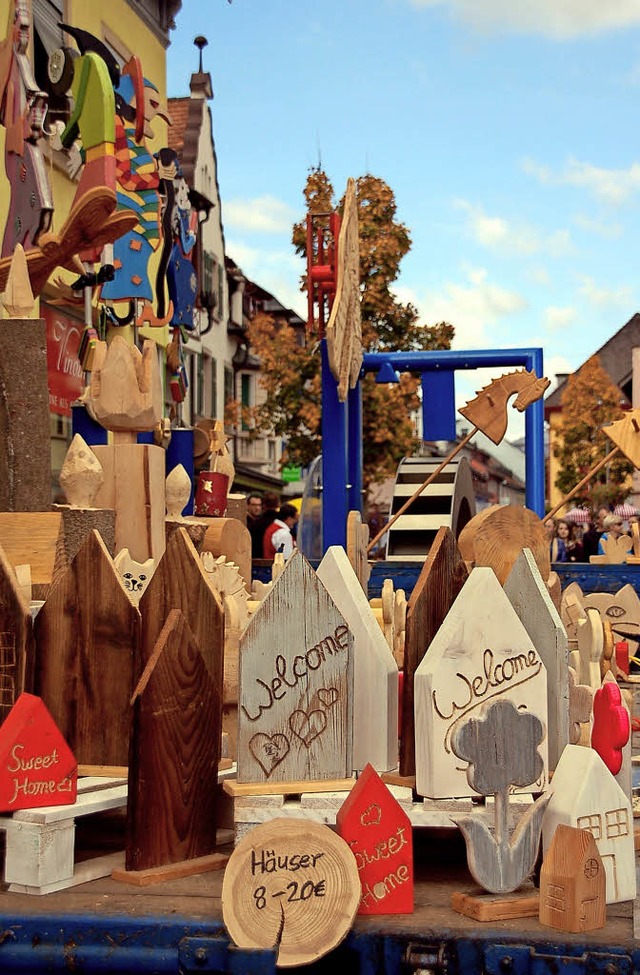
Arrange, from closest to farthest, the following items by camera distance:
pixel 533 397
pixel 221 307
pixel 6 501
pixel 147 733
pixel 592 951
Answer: pixel 592 951
pixel 147 733
pixel 6 501
pixel 533 397
pixel 221 307

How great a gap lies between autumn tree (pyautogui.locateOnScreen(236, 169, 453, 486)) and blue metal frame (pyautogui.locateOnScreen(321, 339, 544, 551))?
833 cm

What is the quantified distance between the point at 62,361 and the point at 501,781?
11.4 meters

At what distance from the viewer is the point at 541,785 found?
2.34 m

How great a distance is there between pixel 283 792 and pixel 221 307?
23946mm

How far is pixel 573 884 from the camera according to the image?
76.2 inches

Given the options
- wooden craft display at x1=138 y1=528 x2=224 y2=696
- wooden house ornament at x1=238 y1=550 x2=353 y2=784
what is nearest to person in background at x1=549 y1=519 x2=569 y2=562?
wooden craft display at x1=138 y1=528 x2=224 y2=696

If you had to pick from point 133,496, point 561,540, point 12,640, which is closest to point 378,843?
point 12,640

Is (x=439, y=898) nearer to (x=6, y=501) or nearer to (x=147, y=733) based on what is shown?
(x=147, y=733)

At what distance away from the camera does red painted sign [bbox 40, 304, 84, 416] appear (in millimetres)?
12594

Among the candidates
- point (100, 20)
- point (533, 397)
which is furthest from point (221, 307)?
point (533, 397)

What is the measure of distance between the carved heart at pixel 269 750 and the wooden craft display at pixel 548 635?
59 centimetres

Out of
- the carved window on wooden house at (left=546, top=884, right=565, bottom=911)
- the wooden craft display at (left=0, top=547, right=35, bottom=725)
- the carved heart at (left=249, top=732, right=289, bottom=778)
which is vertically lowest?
the carved window on wooden house at (left=546, top=884, right=565, bottom=911)

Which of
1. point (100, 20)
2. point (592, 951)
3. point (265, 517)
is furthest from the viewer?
point (100, 20)

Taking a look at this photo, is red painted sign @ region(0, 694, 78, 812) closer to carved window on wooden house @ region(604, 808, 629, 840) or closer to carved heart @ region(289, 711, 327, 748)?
carved heart @ region(289, 711, 327, 748)
